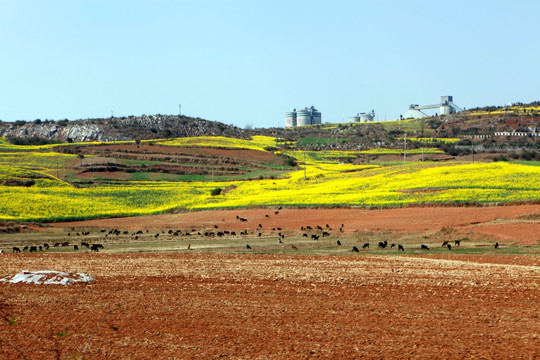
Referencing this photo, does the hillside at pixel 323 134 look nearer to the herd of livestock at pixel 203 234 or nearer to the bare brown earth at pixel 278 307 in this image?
the herd of livestock at pixel 203 234

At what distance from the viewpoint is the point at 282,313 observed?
17688 mm

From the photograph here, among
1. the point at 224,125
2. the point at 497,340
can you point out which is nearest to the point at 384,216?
the point at 497,340

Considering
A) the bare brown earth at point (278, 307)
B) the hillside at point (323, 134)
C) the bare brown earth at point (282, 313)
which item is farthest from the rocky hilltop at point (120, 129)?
the bare brown earth at point (282, 313)

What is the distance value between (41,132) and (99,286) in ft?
542

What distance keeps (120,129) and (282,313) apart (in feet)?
510

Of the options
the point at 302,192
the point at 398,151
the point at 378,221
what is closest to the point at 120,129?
the point at 398,151

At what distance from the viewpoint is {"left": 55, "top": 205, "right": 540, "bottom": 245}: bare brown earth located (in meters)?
39.7

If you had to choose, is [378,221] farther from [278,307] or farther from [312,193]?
[278,307]

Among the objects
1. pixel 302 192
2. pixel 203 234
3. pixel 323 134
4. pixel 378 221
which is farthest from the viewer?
pixel 323 134

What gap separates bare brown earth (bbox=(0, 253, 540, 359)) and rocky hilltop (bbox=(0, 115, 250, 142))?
141m

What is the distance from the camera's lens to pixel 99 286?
22.4 m

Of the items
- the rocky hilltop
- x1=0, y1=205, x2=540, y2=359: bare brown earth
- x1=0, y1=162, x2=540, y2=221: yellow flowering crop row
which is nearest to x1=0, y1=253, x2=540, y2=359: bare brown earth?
x1=0, y1=205, x2=540, y2=359: bare brown earth

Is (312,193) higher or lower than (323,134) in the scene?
lower

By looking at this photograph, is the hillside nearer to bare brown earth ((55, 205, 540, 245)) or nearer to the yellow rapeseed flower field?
the yellow rapeseed flower field
